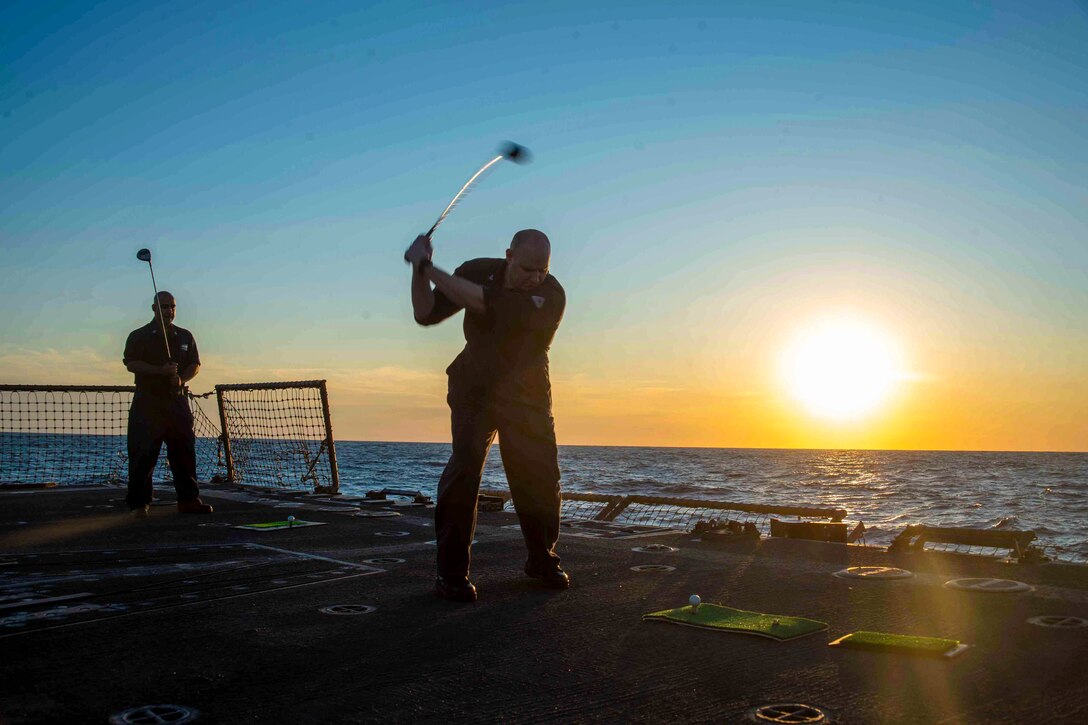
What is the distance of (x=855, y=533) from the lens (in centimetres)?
672

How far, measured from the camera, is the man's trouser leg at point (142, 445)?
8.27 m

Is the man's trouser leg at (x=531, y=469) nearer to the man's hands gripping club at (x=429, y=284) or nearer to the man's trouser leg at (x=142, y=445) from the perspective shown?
the man's hands gripping club at (x=429, y=284)

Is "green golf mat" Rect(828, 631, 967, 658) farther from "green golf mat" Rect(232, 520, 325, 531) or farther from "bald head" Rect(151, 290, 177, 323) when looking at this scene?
"bald head" Rect(151, 290, 177, 323)

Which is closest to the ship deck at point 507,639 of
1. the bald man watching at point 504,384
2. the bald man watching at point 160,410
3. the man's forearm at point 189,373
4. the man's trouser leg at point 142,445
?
the bald man watching at point 504,384

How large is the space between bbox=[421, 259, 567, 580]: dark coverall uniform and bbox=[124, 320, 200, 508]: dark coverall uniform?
4889mm

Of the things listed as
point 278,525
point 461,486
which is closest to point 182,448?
point 278,525

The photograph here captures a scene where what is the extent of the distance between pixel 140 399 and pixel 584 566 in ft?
18.3

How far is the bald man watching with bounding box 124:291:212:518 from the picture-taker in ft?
27.7

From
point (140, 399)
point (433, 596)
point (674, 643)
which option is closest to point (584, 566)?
point (433, 596)

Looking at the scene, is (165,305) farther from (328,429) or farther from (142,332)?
(328,429)

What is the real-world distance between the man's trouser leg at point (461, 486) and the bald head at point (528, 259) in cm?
69

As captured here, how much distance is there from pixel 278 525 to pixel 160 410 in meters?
2.26

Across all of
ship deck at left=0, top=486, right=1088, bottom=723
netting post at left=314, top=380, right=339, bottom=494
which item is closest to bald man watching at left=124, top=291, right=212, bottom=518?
ship deck at left=0, top=486, right=1088, bottom=723

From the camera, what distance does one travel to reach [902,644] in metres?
3.03
